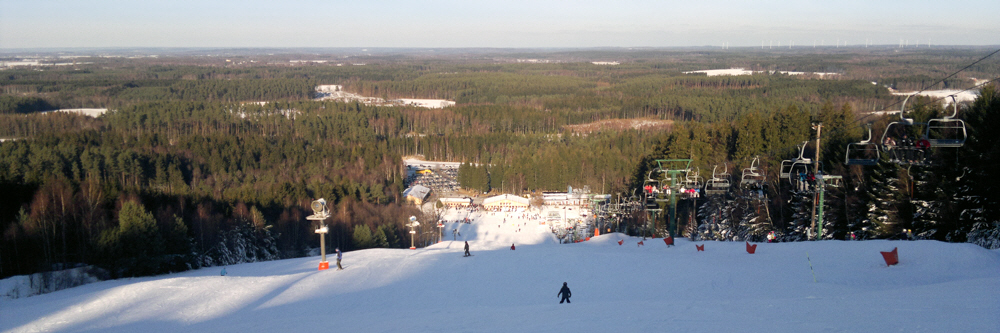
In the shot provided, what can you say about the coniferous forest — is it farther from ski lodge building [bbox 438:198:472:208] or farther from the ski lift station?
ski lodge building [bbox 438:198:472:208]

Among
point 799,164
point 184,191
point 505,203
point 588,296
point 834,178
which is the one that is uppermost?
point 834,178

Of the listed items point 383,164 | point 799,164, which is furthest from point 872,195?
point 383,164

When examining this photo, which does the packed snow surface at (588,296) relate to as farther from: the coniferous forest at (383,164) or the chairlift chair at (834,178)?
the coniferous forest at (383,164)

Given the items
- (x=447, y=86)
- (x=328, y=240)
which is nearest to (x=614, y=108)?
(x=447, y=86)

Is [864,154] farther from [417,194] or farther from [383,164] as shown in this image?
[383,164]

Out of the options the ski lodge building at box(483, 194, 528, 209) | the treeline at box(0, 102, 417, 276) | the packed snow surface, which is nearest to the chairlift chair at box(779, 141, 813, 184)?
the packed snow surface

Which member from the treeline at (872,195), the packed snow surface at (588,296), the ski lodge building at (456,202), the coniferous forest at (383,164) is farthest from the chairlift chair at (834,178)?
the ski lodge building at (456,202)

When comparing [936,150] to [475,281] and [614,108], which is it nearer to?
[475,281]
